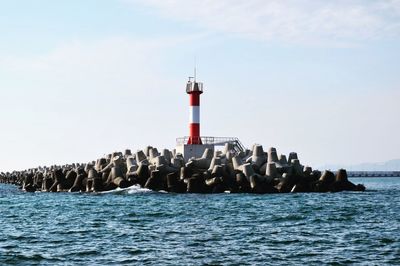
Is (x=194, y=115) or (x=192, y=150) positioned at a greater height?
(x=194, y=115)

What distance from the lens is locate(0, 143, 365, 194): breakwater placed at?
33.5m

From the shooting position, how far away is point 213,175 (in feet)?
111

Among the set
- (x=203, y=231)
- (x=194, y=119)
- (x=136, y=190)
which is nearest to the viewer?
(x=203, y=231)

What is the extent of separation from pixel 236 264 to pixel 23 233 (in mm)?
7871

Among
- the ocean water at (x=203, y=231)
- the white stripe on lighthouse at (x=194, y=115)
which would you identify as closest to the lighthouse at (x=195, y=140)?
the white stripe on lighthouse at (x=194, y=115)

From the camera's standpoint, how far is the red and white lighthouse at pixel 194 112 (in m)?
43.7

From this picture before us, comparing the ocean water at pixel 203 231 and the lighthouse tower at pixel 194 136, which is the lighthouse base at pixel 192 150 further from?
the ocean water at pixel 203 231

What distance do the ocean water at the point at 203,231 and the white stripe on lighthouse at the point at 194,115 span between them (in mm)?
13591

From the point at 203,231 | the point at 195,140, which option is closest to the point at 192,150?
the point at 195,140

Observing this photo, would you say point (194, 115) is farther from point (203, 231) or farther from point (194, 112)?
point (203, 231)

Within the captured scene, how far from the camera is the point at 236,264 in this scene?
14.2 metres

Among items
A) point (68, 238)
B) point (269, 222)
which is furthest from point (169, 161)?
point (68, 238)

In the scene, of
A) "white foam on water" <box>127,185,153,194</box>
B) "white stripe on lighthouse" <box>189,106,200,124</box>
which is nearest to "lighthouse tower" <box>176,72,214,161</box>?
"white stripe on lighthouse" <box>189,106,200,124</box>

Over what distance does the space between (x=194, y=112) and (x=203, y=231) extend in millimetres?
25227
